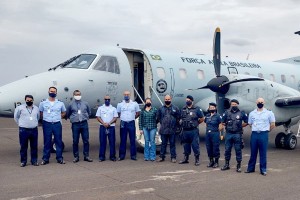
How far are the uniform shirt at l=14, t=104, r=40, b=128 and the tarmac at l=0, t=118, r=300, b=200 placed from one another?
41.7 inches

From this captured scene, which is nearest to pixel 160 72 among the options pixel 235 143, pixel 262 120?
pixel 235 143

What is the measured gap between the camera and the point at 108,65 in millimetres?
11719

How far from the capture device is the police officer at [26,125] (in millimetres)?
8797

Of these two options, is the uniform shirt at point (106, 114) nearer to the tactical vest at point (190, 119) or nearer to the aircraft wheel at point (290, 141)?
the tactical vest at point (190, 119)

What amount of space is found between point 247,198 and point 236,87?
6.34 meters

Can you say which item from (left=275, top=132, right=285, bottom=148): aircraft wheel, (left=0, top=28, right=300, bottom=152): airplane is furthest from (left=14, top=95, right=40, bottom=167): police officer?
(left=275, top=132, right=285, bottom=148): aircraft wheel

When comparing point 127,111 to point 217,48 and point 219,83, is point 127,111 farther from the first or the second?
point 217,48

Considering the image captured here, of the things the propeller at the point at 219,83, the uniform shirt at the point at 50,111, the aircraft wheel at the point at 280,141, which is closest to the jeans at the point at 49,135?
the uniform shirt at the point at 50,111

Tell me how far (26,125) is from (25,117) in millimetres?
204

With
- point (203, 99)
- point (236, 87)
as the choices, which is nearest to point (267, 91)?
point (236, 87)

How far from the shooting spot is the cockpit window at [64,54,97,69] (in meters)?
11.4

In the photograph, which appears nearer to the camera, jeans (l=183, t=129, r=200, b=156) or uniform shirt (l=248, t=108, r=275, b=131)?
uniform shirt (l=248, t=108, r=275, b=131)

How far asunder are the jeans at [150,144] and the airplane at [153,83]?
3.81 feet

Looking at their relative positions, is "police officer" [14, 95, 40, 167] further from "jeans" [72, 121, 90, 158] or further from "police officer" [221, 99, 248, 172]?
"police officer" [221, 99, 248, 172]
